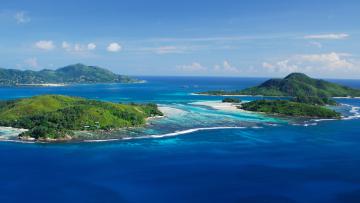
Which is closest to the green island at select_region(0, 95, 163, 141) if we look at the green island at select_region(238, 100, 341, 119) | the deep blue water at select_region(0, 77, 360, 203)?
the deep blue water at select_region(0, 77, 360, 203)

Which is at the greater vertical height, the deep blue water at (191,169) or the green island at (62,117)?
the green island at (62,117)

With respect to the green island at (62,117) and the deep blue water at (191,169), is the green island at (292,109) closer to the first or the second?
the deep blue water at (191,169)

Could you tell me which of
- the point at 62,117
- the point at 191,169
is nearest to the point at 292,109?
the point at 62,117

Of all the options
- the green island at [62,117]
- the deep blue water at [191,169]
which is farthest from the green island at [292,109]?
the green island at [62,117]

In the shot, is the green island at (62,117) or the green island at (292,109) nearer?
the green island at (62,117)

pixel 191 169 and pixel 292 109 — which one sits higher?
pixel 292 109

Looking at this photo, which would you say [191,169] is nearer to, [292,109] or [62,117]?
[62,117]
